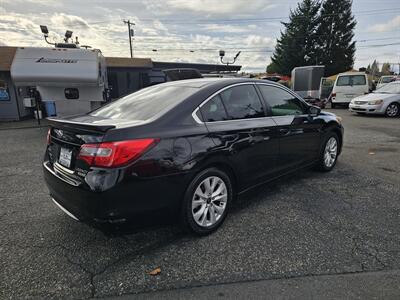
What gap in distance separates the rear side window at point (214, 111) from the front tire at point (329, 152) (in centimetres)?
235

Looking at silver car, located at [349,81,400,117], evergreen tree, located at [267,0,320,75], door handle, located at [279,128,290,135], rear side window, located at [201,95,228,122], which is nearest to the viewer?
rear side window, located at [201,95,228,122]

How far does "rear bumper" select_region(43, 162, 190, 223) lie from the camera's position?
2.35 metres

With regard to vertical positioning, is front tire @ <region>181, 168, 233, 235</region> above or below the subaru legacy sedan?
below

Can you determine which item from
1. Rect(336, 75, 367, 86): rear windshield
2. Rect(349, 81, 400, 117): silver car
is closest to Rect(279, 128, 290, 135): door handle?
Rect(349, 81, 400, 117): silver car

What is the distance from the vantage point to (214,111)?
10.1 feet

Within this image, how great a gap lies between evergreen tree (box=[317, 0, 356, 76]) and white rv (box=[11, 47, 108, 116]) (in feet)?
111

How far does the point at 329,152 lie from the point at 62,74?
Answer: 24.1ft

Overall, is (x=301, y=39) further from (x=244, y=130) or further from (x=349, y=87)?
(x=244, y=130)

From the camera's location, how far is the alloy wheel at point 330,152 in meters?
4.84

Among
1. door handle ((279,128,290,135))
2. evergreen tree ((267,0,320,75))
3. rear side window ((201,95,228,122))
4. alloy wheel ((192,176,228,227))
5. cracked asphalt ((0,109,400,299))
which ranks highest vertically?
evergreen tree ((267,0,320,75))

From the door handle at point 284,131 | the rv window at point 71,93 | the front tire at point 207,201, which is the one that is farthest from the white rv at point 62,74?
the front tire at point 207,201

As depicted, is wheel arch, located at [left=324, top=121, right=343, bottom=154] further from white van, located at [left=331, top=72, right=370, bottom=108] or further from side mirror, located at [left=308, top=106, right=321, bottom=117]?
white van, located at [left=331, top=72, right=370, bottom=108]

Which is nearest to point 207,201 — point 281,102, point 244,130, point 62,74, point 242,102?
point 244,130

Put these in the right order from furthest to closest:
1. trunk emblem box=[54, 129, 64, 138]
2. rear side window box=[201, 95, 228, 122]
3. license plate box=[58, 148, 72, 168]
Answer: rear side window box=[201, 95, 228, 122], trunk emblem box=[54, 129, 64, 138], license plate box=[58, 148, 72, 168]
